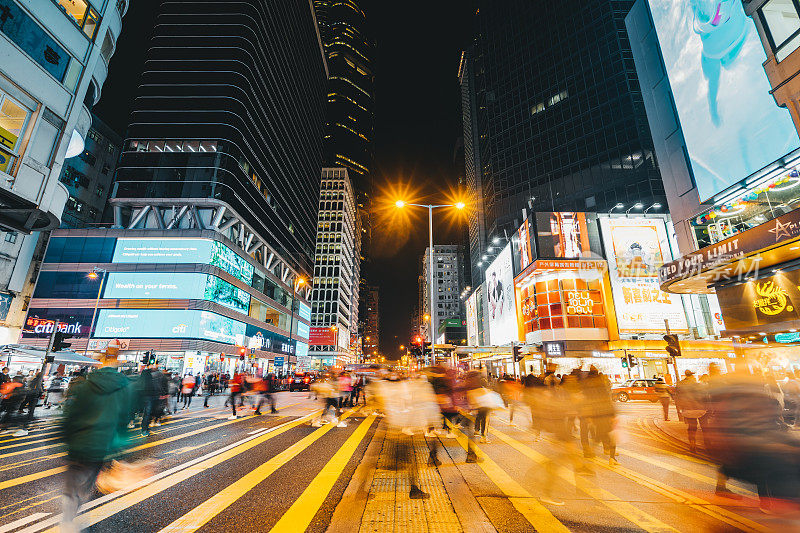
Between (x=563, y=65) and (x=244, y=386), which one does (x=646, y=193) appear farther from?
(x=244, y=386)

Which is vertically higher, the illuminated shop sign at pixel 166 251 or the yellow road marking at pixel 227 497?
the illuminated shop sign at pixel 166 251

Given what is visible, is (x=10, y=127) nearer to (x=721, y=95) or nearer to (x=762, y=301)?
(x=721, y=95)

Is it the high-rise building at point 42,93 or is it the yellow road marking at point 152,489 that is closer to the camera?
the yellow road marking at point 152,489

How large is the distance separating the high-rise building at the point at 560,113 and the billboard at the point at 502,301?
15523 millimetres

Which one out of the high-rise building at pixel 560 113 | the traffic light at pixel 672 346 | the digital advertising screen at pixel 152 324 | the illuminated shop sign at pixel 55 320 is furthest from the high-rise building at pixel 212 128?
the traffic light at pixel 672 346

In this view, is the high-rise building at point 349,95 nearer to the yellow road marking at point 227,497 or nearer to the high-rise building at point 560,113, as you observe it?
the high-rise building at point 560,113

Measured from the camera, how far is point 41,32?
16.1 meters

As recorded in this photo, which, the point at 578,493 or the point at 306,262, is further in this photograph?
the point at 306,262

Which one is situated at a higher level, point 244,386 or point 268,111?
point 268,111

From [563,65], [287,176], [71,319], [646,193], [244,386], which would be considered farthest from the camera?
[287,176]

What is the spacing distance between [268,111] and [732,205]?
2581 inches

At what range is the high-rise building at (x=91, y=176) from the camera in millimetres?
47250

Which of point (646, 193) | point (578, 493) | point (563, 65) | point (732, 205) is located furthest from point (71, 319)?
point (563, 65)

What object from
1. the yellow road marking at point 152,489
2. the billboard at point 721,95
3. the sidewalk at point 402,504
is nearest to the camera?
the sidewalk at point 402,504
